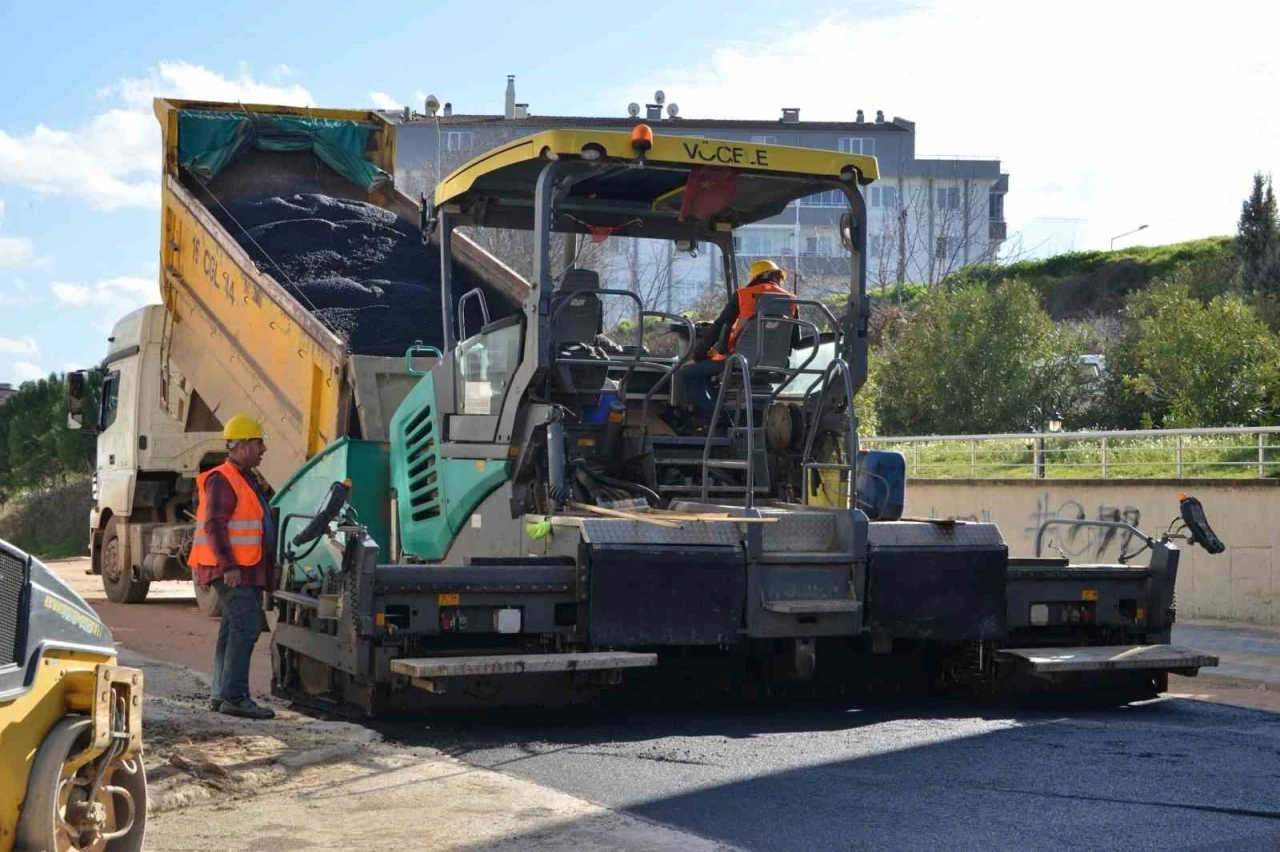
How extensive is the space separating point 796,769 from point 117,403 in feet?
34.9

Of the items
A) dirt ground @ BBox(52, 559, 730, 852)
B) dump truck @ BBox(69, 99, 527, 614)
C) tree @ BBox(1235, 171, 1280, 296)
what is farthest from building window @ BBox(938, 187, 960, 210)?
dirt ground @ BBox(52, 559, 730, 852)

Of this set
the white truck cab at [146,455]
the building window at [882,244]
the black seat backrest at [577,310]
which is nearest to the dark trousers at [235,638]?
the black seat backrest at [577,310]

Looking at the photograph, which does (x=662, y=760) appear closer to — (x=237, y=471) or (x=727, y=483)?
(x=727, y=483)

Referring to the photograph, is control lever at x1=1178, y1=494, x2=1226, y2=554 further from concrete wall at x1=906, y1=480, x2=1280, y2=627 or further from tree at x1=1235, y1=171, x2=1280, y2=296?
tree at x1=1235, y1=171, x2=1280, y2=296

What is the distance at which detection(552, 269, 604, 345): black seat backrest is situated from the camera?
870 cm

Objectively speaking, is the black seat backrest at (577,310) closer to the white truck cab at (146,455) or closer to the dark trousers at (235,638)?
the dark trousers at (235,638)

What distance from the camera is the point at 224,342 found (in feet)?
43.9

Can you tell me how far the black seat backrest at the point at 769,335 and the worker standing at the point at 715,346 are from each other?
5cm

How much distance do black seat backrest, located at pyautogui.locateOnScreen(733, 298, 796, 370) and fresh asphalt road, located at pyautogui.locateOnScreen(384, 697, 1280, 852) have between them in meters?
1.91

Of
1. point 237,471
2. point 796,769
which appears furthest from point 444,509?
point 796,769

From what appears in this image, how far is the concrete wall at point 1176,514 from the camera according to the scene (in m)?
13.8

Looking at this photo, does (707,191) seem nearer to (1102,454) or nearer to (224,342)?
(224,342)

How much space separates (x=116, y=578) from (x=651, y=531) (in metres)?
9.85

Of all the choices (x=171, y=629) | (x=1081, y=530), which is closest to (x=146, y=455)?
(x=171, y=629)
